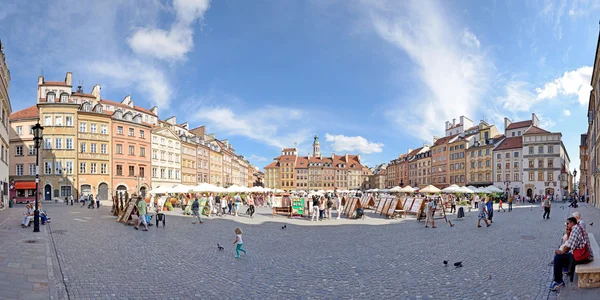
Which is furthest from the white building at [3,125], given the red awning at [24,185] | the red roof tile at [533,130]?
the red roof tile at [533,130]

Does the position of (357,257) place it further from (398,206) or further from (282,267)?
(398,206)

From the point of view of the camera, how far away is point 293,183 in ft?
408

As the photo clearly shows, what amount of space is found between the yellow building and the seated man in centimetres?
5586

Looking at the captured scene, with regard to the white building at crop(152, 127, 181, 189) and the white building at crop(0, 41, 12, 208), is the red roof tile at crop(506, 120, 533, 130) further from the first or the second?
the white building at crop(0, 41, 12, 208)

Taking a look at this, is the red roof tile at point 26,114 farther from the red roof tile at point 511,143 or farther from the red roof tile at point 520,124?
the red roof tile at point 520,124

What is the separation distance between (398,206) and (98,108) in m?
47.4

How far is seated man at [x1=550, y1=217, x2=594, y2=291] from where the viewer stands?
287 inches

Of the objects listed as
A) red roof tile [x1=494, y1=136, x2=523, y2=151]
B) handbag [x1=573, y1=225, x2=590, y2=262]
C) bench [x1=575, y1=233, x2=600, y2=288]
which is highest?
red roof tile [x1=494, y1=136, x2=523, y2=151]

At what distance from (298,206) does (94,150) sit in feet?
132

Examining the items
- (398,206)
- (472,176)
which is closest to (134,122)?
(398,206)

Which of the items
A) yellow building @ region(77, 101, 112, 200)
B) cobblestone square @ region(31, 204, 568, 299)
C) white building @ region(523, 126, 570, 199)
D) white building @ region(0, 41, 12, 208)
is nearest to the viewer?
cobblestone square @ region(31, 204, 568, 299)

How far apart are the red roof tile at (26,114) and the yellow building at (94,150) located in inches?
272

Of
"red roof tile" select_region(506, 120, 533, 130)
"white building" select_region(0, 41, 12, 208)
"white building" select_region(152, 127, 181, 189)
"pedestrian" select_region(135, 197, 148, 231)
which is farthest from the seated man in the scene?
"red roof tile" select_region(506, 120, 533, 130)

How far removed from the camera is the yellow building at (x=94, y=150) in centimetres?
5094
